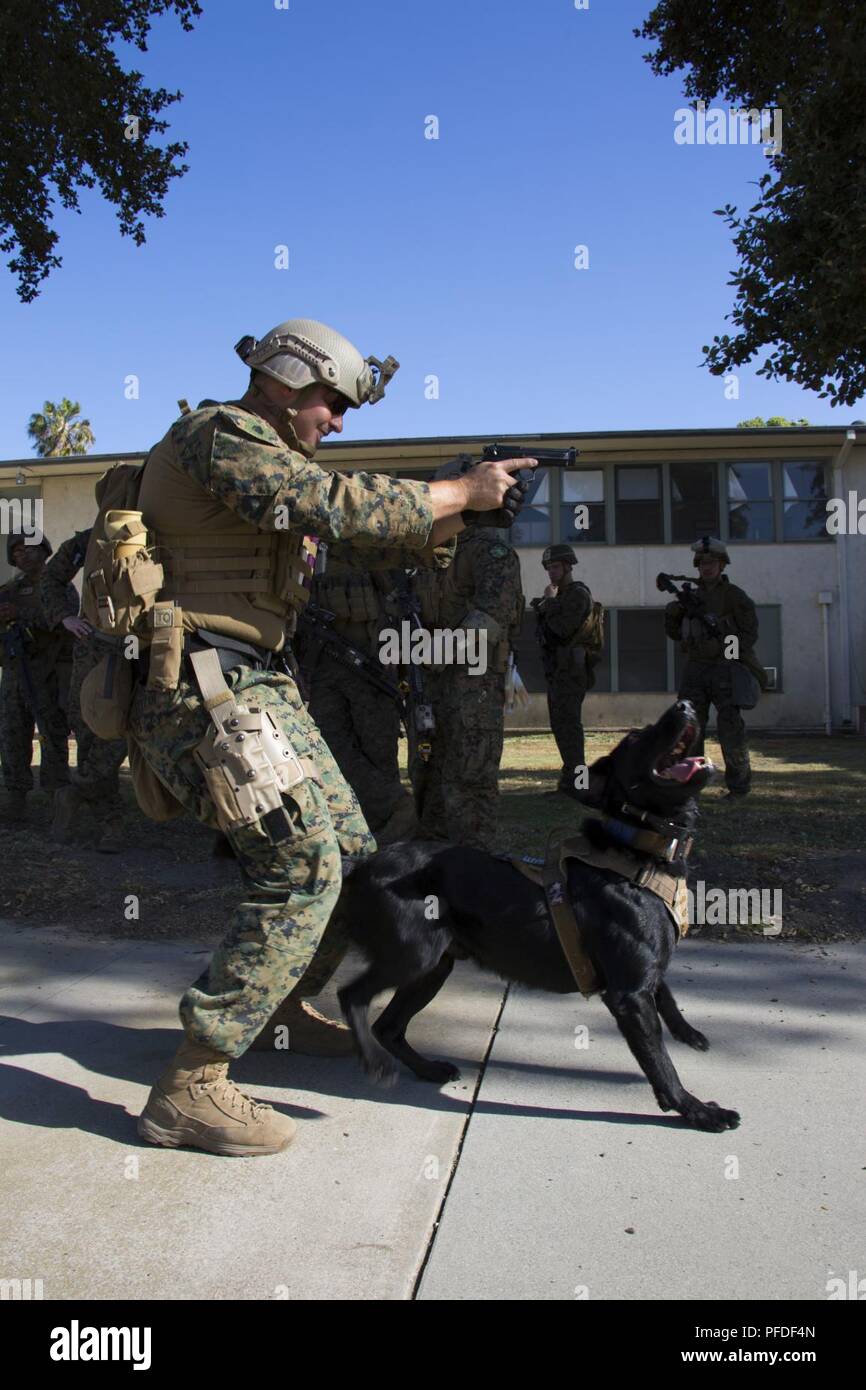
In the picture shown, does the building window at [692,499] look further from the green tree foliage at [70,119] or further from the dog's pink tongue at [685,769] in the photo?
the dog's pink tongue at [685,769]

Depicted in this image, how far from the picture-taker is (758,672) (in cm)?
948

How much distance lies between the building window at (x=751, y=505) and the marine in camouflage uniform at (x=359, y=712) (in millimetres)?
15590

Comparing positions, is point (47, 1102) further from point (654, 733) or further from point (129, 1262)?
point (654, 733)

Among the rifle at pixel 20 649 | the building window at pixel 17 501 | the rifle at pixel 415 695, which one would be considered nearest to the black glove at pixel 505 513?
the rifle at pixel 415 695

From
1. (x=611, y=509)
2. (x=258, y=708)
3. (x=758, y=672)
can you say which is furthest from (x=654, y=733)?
(x=611, y=509)

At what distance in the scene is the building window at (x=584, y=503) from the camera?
66.1ft

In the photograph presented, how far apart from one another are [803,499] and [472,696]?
51.9ft

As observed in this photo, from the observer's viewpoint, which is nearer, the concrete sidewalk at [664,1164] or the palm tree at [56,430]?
the concrete sidewalk at [664,1164]

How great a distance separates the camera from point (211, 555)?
2875 mm

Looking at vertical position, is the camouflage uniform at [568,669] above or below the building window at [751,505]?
below

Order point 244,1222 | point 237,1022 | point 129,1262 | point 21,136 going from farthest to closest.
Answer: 1. point 21,136
2. point 237,1022
3. point 244,1222
4. point 129,1262

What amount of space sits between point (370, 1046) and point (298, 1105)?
9.7 inches

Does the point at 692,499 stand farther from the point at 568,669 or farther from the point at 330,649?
the point at 330,649
